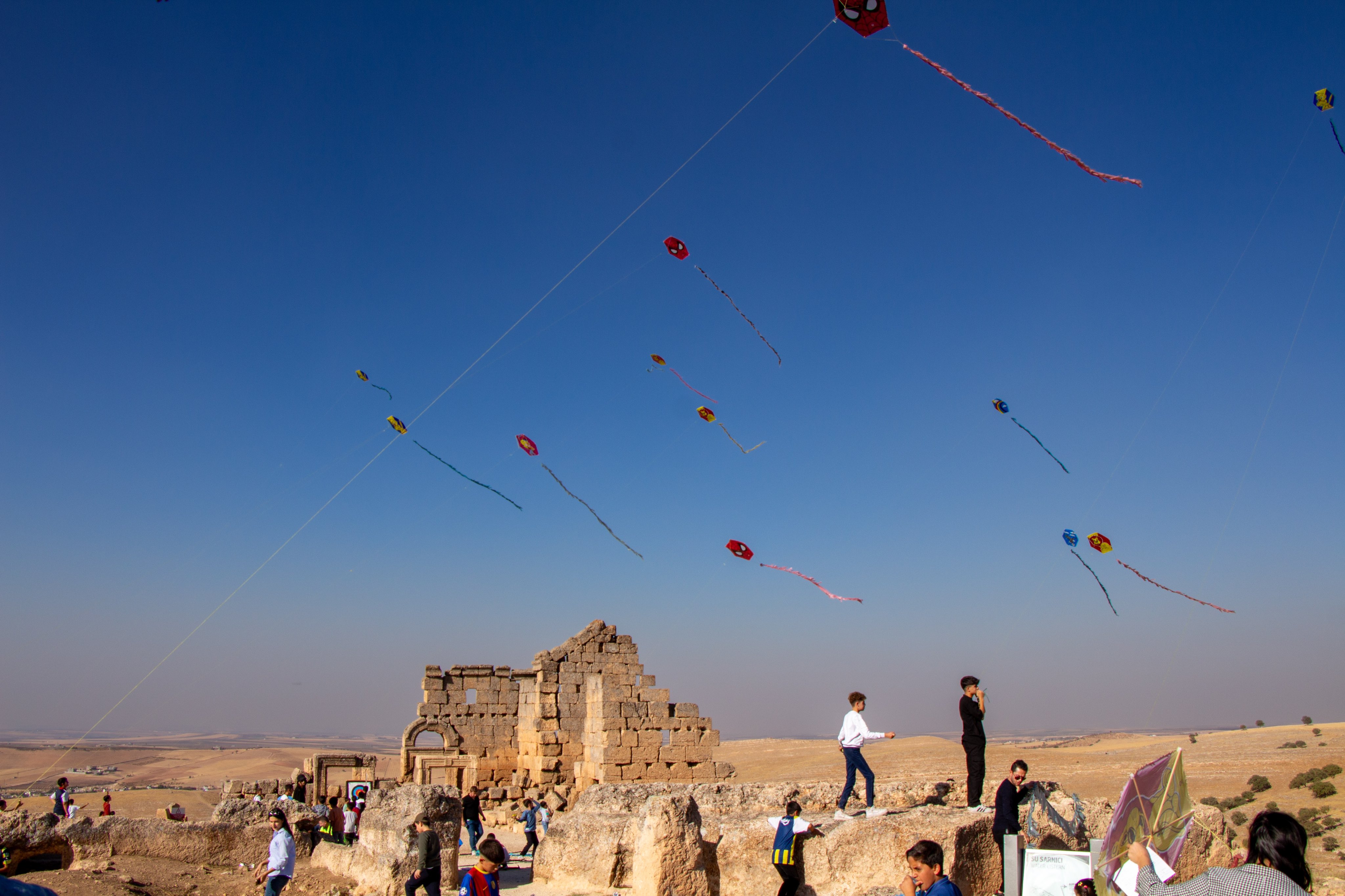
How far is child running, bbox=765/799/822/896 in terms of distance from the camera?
731 centimetres

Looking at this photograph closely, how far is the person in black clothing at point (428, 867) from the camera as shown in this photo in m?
7.79

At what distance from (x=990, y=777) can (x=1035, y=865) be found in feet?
46.2

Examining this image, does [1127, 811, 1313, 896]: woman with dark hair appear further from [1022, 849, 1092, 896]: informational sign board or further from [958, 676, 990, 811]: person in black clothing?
[958, 676, 990, 811]: person in black clothing

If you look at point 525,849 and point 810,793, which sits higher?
point 810,793

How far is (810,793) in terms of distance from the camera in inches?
404

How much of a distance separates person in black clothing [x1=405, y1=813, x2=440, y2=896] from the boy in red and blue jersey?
2.08 metres

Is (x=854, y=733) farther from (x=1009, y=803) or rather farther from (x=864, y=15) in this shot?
(x=864, y=15)

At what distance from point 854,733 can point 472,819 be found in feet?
23.5

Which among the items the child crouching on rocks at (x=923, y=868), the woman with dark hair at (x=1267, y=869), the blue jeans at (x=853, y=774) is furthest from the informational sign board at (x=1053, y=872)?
the woman with dark hair at (x=1267, y=869)

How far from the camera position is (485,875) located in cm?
595

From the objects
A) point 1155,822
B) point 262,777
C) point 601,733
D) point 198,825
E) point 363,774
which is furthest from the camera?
point 262,777

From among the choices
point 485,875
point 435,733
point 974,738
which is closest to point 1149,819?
point 974,738

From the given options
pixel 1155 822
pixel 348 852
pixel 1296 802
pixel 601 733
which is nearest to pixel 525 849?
pixel 601 733

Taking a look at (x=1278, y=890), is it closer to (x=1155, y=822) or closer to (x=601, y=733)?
(x=1155, y=822)
